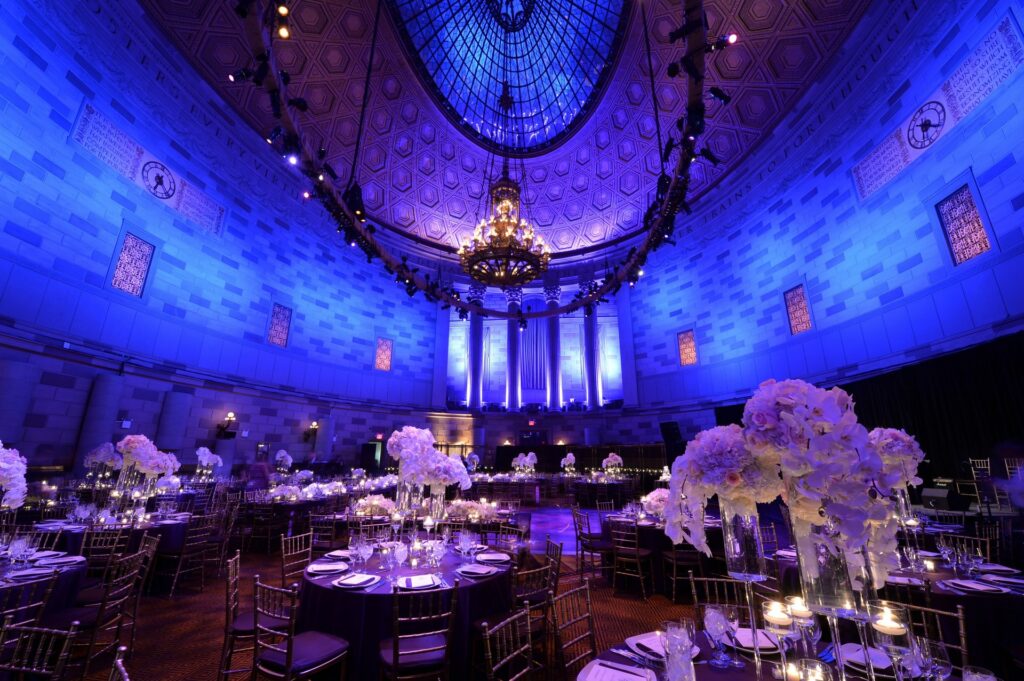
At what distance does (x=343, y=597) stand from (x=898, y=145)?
13.9 m

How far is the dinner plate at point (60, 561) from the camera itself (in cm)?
378

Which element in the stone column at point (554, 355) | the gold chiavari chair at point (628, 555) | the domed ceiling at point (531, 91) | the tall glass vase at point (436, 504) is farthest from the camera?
the stone column at point (554, 355)

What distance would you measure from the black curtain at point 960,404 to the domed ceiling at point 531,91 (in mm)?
9354

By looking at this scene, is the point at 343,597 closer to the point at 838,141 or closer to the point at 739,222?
the point at 838,141

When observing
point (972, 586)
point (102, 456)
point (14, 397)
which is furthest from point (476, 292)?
point (972, 586)

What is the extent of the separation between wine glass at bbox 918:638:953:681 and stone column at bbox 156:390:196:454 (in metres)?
13.9

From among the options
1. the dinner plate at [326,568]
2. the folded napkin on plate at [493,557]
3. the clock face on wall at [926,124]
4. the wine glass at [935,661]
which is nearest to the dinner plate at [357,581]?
the dinner plate at [326,568]

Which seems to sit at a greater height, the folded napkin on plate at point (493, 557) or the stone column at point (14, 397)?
the stone column at point (14, 397)

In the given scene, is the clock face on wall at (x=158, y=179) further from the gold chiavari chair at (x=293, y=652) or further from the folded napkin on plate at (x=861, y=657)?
the folded napkin on plate at (x=861, y=657)

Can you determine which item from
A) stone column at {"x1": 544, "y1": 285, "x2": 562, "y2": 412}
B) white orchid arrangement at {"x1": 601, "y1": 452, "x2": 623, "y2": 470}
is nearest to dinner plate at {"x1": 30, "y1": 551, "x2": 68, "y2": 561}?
white orchid arrangement at {"x1": 601, "y1": 452, "x2": 623, "y2": 470}

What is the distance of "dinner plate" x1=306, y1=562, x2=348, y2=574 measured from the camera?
3671 millimetres

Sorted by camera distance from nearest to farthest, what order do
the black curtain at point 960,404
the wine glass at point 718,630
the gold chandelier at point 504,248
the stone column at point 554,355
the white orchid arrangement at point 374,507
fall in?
1. the wine glass at point 718,630
2. the white orchid arrangement at point 374,507
3. the black curtain at point 960,404
4. the gold chandelier at point 504,248
5. the stone column at point 554,355

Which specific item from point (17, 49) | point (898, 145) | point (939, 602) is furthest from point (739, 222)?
point (17, 49)

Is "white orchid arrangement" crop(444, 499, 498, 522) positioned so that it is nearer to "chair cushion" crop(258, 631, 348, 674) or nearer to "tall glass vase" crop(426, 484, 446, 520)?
"tall glass vase" crop(426, 484, 446, 520)
